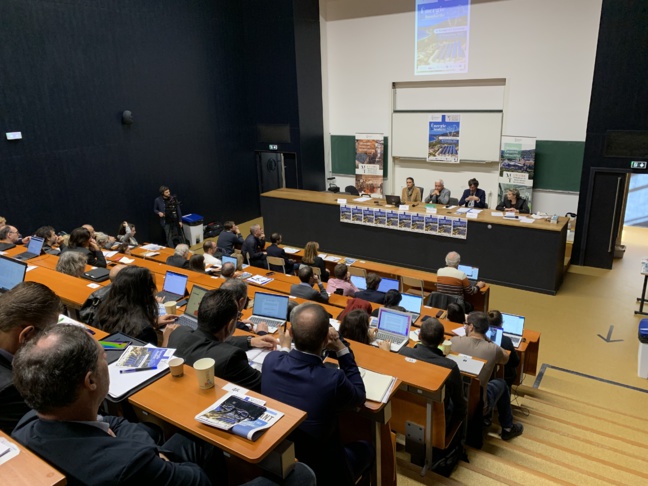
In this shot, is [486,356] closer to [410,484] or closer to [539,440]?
[539,440]

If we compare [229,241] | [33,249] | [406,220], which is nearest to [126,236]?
[229,241]

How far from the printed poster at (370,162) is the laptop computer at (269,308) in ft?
24.2

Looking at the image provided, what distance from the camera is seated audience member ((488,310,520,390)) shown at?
443 centimetres

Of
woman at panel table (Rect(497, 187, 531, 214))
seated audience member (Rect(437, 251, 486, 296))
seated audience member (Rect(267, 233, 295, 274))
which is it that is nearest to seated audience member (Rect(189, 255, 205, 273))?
seated audience member (Rect(267, 233, 295, 274))

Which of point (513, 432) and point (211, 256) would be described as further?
point (211, 256)

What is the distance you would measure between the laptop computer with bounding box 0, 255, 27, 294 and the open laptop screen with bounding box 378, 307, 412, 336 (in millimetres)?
3452

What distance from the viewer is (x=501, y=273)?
7879 millimetres

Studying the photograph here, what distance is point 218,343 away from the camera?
2.73 meters

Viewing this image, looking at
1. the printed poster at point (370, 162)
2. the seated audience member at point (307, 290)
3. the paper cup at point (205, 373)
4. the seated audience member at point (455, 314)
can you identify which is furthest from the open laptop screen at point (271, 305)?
the printed poster at point (370, 162)

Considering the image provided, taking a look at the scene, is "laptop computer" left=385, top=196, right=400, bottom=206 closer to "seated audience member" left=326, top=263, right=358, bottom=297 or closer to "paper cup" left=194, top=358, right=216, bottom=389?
→ "seated audience member" left=326, top=263, right=358, bottom=297

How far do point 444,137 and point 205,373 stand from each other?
30.7 ft

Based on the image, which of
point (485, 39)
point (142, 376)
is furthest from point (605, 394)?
point (485, 39)

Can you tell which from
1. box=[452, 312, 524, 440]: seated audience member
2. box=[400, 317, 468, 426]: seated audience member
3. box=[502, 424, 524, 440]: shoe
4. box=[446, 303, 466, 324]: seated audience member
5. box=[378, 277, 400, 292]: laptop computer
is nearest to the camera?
box=[400, 317, 468, 426]: seated audience member

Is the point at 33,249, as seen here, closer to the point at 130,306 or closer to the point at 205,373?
the point at 130,306
